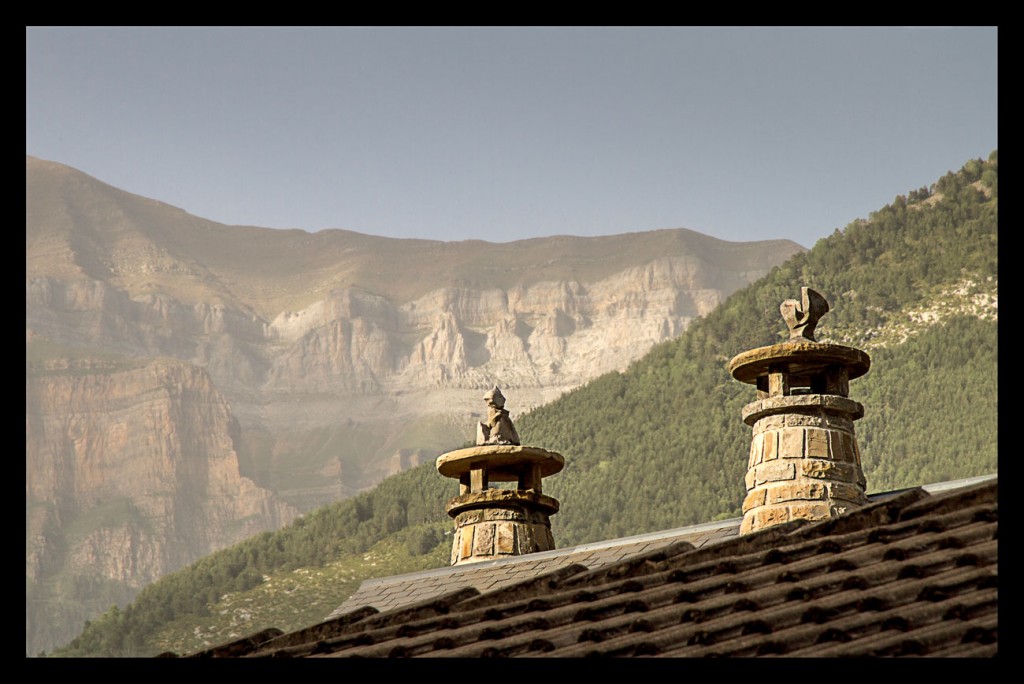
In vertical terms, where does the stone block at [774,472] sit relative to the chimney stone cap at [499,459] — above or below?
below

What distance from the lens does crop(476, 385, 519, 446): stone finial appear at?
18.9 meters

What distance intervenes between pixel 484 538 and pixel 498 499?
1.51ft

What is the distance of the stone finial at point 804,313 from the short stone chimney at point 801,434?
34cm

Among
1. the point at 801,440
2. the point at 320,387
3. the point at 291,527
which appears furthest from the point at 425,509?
the point at 320,387

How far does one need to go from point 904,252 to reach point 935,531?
8416 centimetres

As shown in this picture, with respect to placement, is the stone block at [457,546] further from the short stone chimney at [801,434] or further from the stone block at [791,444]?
the stone block at [791,444]

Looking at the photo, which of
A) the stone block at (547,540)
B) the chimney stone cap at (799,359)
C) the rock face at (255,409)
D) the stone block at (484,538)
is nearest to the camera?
the chimney stone cap at (799,359)

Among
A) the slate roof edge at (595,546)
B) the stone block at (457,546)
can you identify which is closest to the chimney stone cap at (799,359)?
the slate roof edge at (595,546)

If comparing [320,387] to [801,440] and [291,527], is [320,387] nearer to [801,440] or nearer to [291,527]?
[291,527]

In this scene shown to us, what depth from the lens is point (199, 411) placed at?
180 meters

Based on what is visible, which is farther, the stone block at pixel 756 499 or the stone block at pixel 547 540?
the stone block at pixel 547 540

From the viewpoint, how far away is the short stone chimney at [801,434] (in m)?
15.1
